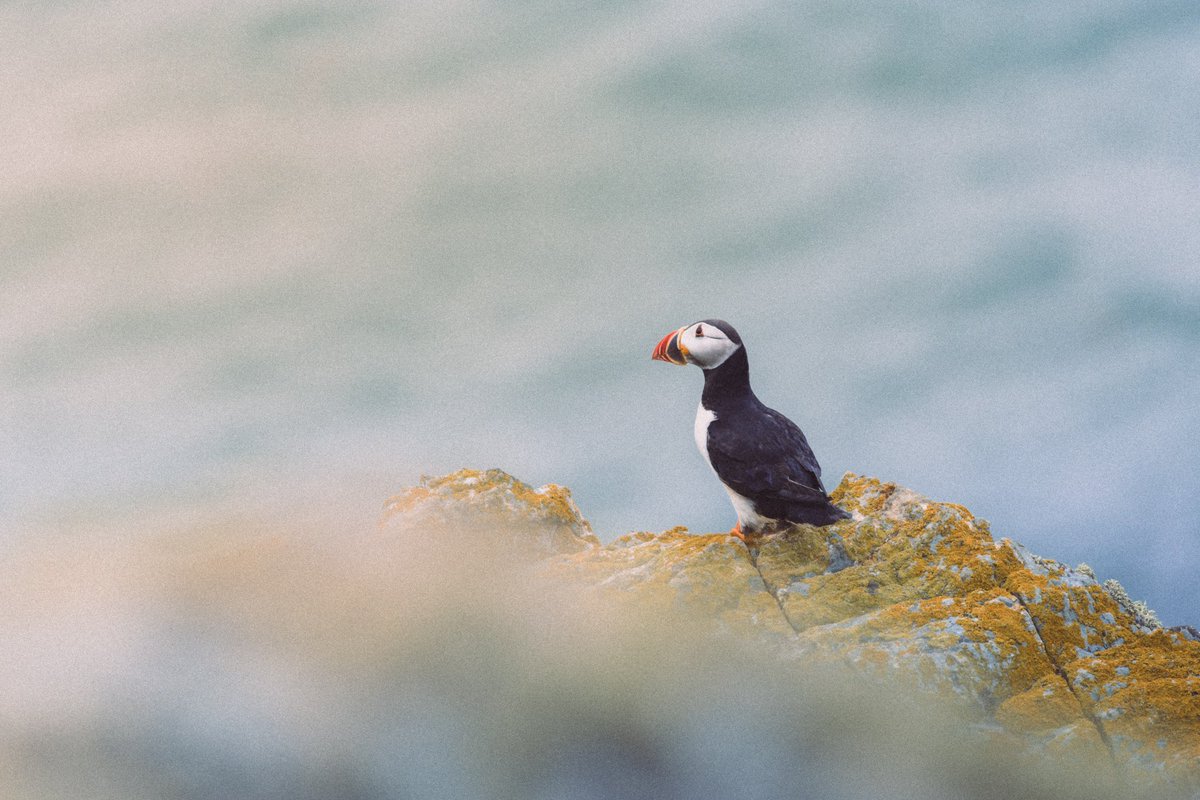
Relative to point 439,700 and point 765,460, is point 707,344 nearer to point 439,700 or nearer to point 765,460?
point 765,460

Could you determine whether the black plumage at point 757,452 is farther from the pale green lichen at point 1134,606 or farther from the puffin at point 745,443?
the pale green lichen at point 1134,606

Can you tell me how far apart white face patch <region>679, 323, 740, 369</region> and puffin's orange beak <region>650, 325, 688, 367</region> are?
5 cm

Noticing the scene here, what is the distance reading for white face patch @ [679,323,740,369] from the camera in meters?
12.9

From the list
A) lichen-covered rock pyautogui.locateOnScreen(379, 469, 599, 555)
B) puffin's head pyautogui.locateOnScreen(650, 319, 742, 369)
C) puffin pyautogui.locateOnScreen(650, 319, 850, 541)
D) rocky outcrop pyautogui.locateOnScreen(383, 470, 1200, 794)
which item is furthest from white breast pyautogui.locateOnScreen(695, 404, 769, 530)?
lichen-covered rock pyautogui.locateOnScreen(379, 469, 599, 555)

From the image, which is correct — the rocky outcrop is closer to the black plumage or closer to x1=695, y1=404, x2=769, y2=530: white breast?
x1=695, y1=404, x2=769, y2=530: white breast

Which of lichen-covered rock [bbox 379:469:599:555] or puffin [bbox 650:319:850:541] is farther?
lichen-covered rock [bbox 379:469:599:555]

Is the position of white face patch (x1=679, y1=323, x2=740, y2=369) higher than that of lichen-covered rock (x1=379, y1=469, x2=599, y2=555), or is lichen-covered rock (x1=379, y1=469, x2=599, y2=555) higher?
white face patch (x1=679, y1=323, x2=740, y2=369)

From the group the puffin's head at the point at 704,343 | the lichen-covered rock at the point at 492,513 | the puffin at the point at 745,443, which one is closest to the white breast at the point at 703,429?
the puffin at the point at 745,443

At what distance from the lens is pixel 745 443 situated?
41.3 feet

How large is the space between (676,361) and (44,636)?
771 cm

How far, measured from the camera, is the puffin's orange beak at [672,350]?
13039 mm

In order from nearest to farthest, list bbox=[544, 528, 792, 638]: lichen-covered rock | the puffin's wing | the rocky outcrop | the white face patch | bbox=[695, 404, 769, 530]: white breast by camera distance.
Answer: the rocky outcrop → bbox=[544, 528, 792, 638]: lichen-covered rock → the puffin's wing → bbox=[695, 404, 769, 530]: white breast → the white face patch

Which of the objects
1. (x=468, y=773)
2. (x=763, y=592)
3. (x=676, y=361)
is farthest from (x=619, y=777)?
(x=676, y=361)

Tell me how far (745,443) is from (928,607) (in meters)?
2.52
